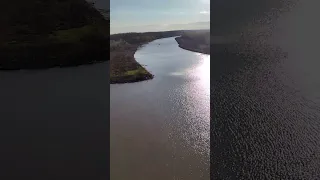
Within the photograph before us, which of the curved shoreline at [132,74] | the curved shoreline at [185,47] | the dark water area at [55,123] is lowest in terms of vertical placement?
the dark water area at [55,123]

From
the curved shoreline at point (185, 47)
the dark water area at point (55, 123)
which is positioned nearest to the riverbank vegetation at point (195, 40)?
the curved shoreline at point (185, 47)

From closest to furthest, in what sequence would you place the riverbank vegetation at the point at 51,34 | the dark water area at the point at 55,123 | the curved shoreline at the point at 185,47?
the dark water area at the point at 55,123 < the curved shoreline at the point at 185,47 < the riverbank vegetation at the point at 51,34

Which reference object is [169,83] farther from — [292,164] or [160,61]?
[292,164]

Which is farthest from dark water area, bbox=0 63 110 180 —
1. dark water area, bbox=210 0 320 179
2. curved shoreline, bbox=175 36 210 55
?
dark water area, bbox=210 0 320 179

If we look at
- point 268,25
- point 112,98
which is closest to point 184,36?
point 112,98

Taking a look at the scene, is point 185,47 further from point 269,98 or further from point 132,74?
point 269,98

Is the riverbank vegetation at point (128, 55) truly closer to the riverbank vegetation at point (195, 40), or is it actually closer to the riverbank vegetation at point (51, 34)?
the riverbank vegetation at point (195, 40)
